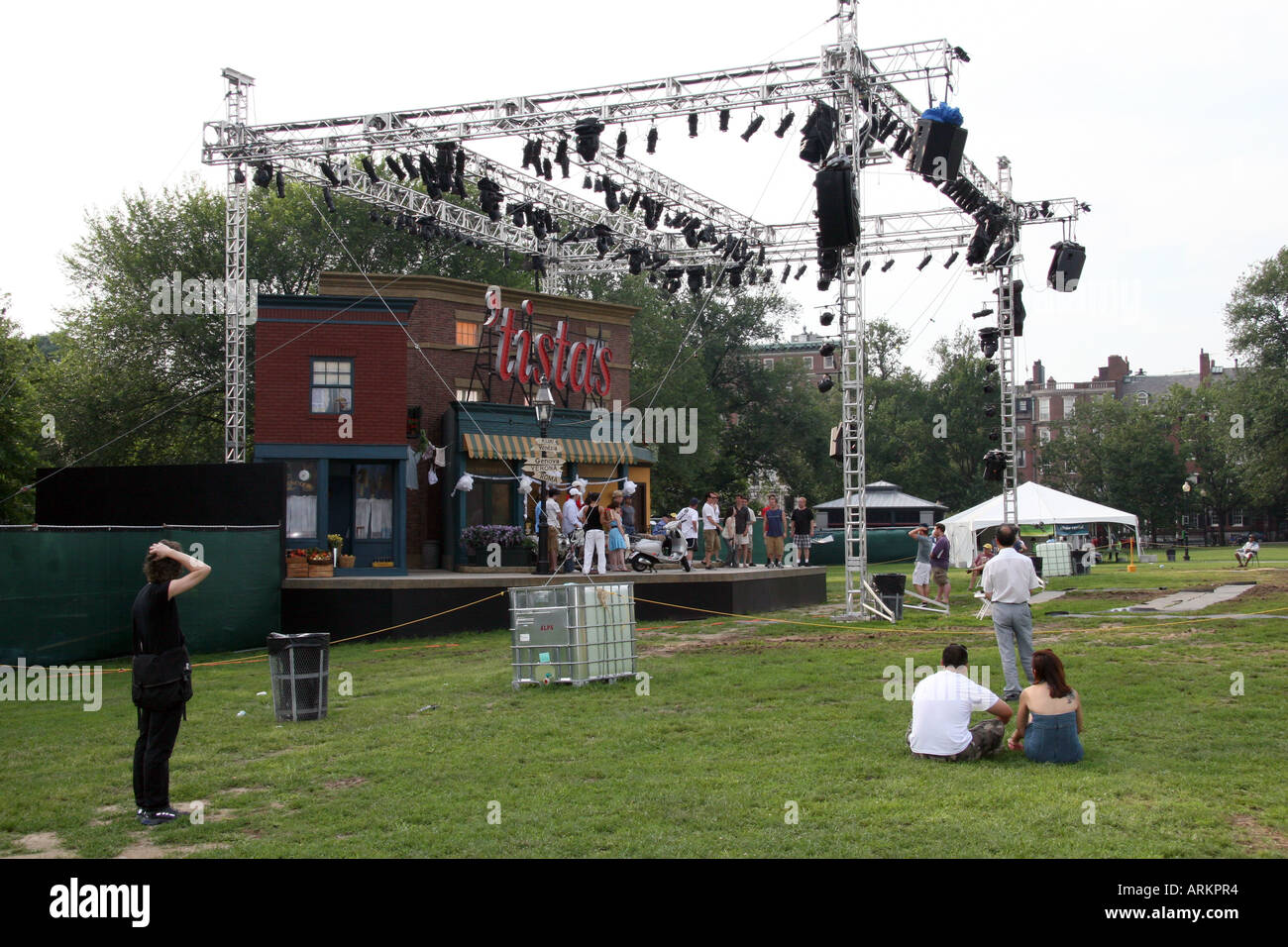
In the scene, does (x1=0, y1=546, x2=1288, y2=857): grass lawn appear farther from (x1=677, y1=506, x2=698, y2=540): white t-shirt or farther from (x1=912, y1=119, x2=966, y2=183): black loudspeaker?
(x1=677, y1=506, x2=698, y2=540): white t-shirt

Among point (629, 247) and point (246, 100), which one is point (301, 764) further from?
point (629, 247)

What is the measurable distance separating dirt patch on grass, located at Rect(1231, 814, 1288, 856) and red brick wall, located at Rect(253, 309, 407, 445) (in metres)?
20.9

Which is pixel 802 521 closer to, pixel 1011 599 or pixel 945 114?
pixel 945 114

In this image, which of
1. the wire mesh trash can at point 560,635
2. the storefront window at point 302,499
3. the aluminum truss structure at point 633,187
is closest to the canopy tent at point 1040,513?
the aluminum truss structure at point 633,187

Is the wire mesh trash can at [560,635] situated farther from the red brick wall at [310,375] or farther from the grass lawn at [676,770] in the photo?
the red brick wall at [310,375]

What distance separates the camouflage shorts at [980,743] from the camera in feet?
30.1

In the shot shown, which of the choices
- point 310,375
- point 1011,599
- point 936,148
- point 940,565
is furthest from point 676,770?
point 310,375

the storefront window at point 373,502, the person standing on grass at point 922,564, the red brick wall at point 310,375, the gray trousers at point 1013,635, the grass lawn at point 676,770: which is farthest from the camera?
the storefront window at point 373,502

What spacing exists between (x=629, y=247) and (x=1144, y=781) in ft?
85.0

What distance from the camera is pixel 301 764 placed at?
31.9 feet

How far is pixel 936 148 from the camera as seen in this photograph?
21.4m

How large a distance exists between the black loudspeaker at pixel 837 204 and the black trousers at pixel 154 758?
1499cm

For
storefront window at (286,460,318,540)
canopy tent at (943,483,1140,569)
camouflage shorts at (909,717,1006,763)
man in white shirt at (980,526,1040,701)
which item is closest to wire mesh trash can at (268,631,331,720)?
camouflage shorts at (909,717,1006,763)
